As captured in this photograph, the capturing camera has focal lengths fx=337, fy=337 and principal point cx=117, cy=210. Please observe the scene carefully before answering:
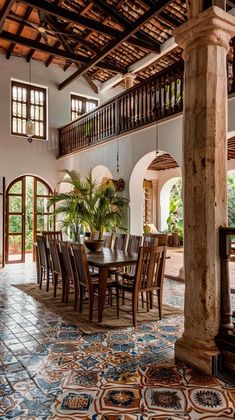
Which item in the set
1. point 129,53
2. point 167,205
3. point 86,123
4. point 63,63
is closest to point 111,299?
point 86,123

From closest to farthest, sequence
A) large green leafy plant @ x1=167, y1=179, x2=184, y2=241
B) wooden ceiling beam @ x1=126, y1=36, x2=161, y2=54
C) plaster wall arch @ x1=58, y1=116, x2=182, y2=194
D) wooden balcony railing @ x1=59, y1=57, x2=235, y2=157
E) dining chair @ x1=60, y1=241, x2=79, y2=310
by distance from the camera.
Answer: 1. dining chair @ x1=60, y1=241, x2=79, y2=310
2. wooden balcony railing @ x1=59, y1=57, x2=235, y2=157
3. plaster wall arch @ x1=58, y1=116, x2=182, y2=194
4. wooden ceiling beam @ x1=126, y1=36, x2=161, y2=54
5. large green leafy plant @ x1=167, y1=179, x2=184, y2=241

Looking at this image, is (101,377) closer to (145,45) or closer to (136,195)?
(136,195)

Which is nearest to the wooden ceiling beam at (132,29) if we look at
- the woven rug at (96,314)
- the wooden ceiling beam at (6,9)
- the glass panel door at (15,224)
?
the wooden ceiling beam at (6,9)

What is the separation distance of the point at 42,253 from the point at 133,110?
3.55 m

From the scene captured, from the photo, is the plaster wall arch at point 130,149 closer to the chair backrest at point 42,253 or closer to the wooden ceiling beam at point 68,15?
the chair backrest at point 42,253

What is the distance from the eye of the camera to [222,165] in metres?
2.93

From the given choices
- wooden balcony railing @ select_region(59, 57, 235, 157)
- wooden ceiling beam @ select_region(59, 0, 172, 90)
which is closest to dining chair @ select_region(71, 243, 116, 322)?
wooden balcony railing @ select_region(59, 57, 235, 157)

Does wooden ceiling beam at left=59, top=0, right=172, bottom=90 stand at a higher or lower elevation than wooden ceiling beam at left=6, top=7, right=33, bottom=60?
lower

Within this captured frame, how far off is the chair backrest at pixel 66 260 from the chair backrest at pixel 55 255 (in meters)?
0.13

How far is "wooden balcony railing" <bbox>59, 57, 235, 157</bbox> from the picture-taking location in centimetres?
605

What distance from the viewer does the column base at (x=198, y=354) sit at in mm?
2812

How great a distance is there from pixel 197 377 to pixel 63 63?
10.3 meters

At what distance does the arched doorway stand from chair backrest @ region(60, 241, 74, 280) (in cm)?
464

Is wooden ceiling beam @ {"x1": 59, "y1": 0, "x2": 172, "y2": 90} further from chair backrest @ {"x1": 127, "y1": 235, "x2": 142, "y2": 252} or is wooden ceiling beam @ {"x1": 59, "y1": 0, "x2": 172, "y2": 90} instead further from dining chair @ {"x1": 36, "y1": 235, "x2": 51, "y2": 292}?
dining chair @ {"x1": 36, "y1": 235, "x2": 51, "y2": 292}
